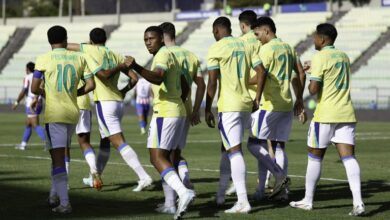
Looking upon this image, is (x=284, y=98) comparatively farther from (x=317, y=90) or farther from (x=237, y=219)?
(x=237, y=219)

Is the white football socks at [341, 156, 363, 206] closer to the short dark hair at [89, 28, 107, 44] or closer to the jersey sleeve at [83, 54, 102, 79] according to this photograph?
the jersey sleeve at [83, 54, 102, 79]

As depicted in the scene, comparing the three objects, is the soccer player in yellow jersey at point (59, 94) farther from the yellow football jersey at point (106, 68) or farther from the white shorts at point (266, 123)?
the white shorts at point (266, 123)

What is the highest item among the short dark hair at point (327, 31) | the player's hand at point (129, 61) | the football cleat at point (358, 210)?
the short dark hair at point (327, 31)

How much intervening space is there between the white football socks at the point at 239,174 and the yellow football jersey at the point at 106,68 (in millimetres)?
3105

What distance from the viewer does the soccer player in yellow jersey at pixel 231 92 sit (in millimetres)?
12047

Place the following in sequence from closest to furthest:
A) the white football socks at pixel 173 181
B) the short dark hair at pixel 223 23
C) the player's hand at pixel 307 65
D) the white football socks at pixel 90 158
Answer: the white football socks at pixel 173 181 < the short dark hair at pixel 223 23 < the player's hand at pixel 307 65 < the white football socks at pixel 90 158

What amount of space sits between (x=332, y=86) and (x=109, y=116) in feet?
13.4

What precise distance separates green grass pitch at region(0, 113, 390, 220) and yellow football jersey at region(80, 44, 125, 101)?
4.71ft

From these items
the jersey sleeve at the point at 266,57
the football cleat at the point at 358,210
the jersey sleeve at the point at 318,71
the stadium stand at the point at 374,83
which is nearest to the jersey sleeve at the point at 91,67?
the jersey sleeve at the point at 266,57

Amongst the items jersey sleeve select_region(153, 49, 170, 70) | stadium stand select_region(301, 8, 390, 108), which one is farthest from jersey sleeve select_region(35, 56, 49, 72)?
stadium stand select_region(301, 8, 390, 108)

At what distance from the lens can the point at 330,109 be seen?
39.3ft

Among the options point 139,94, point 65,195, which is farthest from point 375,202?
point 139,94

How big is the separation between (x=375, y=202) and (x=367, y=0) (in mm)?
70187

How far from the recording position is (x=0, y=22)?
81500mm
